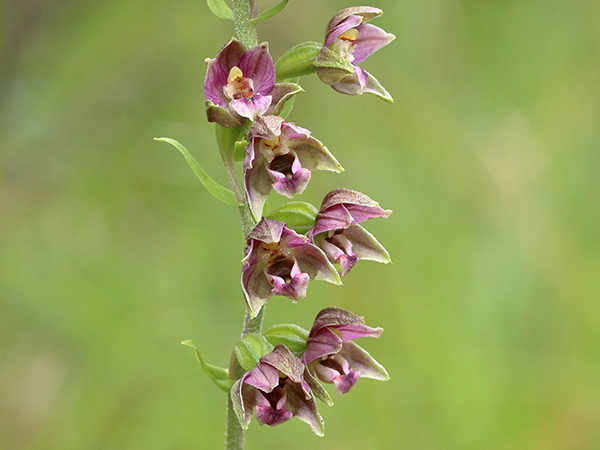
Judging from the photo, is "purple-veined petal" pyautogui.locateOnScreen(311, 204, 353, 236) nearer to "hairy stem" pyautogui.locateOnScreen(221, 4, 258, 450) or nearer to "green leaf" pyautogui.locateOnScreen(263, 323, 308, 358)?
"hairy stem" pyautogui.locateOnScreen(221, 4, 258, 450)

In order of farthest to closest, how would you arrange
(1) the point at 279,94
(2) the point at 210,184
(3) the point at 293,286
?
(2) the point at 210,184
(1) the point at 279,94
(3) the point at 293,286

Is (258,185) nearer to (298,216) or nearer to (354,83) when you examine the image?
(298,216)

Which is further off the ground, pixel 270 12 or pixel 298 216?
pixel 270 12

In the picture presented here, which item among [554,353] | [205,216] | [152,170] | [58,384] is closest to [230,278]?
[205,216]

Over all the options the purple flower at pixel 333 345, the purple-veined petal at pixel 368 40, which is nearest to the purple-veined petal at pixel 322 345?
the purple flower at pixel 333 345

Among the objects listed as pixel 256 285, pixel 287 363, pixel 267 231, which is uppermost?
pixel 267 231

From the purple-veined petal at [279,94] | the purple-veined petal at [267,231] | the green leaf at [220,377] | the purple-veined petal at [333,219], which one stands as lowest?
the green leaf at [220,377]

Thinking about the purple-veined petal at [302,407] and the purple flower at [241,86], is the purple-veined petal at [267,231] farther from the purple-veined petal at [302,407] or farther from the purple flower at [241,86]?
the purple-veined petal at [302,407]

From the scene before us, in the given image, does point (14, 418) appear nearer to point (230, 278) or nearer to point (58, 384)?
point (58, 384)

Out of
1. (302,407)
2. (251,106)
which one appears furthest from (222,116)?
(302,407)
